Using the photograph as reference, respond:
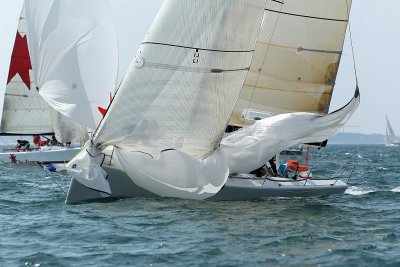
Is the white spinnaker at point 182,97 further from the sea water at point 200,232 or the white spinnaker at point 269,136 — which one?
the white spinnaker at point 269,136

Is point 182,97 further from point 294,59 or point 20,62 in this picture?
point 20,62

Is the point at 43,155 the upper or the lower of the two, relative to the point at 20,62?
lower

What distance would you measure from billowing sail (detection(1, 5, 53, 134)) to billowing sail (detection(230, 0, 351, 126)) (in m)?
23.5

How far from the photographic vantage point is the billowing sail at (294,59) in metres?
→ 20.9

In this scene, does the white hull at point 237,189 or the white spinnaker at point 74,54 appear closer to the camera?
the white hull at point 237,189

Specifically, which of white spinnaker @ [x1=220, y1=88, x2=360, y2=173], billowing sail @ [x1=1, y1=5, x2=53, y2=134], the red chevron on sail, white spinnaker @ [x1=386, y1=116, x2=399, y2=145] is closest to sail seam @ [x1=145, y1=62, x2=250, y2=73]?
white spinnaker @ [x1=220, y1=88, x2=360, y2=173]

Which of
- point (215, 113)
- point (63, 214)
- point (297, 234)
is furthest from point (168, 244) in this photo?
point (215, 113)

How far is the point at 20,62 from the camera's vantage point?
41.5 meters

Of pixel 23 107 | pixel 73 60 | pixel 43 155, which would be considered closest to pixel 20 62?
pixel 23 107

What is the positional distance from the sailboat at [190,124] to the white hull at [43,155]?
69.4 ft

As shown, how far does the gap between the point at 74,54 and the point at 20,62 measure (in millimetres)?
18750

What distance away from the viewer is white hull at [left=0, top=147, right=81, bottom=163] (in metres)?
38.5

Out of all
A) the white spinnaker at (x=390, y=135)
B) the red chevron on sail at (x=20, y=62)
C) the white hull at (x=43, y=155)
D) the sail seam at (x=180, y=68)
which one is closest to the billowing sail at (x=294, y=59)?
the sail seam at (x=180, y=68)

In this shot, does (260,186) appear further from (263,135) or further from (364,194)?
(364,194)
